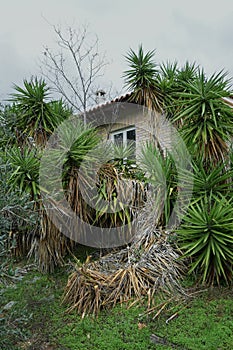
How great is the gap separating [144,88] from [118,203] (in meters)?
4.09

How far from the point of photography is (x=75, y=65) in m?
15.2

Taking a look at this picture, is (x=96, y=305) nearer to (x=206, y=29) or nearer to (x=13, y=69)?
(x=206, y=29)

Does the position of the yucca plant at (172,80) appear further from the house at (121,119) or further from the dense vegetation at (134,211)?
the dense vegetation at (134,211)

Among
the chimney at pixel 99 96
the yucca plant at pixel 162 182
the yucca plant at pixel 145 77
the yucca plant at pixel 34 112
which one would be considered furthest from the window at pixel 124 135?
the yucca plant at pixel 162 182

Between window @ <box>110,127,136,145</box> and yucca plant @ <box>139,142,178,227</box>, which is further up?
window @ <box>110,127,136,145</box>

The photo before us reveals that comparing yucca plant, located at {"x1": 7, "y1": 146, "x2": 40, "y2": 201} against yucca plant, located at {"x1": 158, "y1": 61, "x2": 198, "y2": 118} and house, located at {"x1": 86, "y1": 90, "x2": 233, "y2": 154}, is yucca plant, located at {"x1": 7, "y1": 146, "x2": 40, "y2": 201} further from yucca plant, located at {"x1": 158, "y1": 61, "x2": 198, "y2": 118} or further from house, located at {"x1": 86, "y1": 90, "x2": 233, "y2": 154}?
house, located at {"x1": 86, "y1": 90, "x2": 233, "y2": 154}

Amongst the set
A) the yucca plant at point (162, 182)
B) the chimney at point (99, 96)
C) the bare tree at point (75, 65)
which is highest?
the bare tree at point (75, 65)

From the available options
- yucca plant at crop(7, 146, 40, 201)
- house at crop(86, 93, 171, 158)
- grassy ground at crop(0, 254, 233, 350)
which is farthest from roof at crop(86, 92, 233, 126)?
grassy ground at crop(0, 254, 233, 350)

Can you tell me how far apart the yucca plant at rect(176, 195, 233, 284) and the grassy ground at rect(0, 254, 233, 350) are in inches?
11.1

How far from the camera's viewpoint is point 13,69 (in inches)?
687

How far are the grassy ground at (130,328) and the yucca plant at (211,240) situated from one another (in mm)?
282

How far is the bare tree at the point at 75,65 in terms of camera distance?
1488 cm

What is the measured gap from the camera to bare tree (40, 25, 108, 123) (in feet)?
48.8

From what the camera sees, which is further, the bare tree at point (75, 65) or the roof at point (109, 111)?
the bare tree at point (75, 65)
